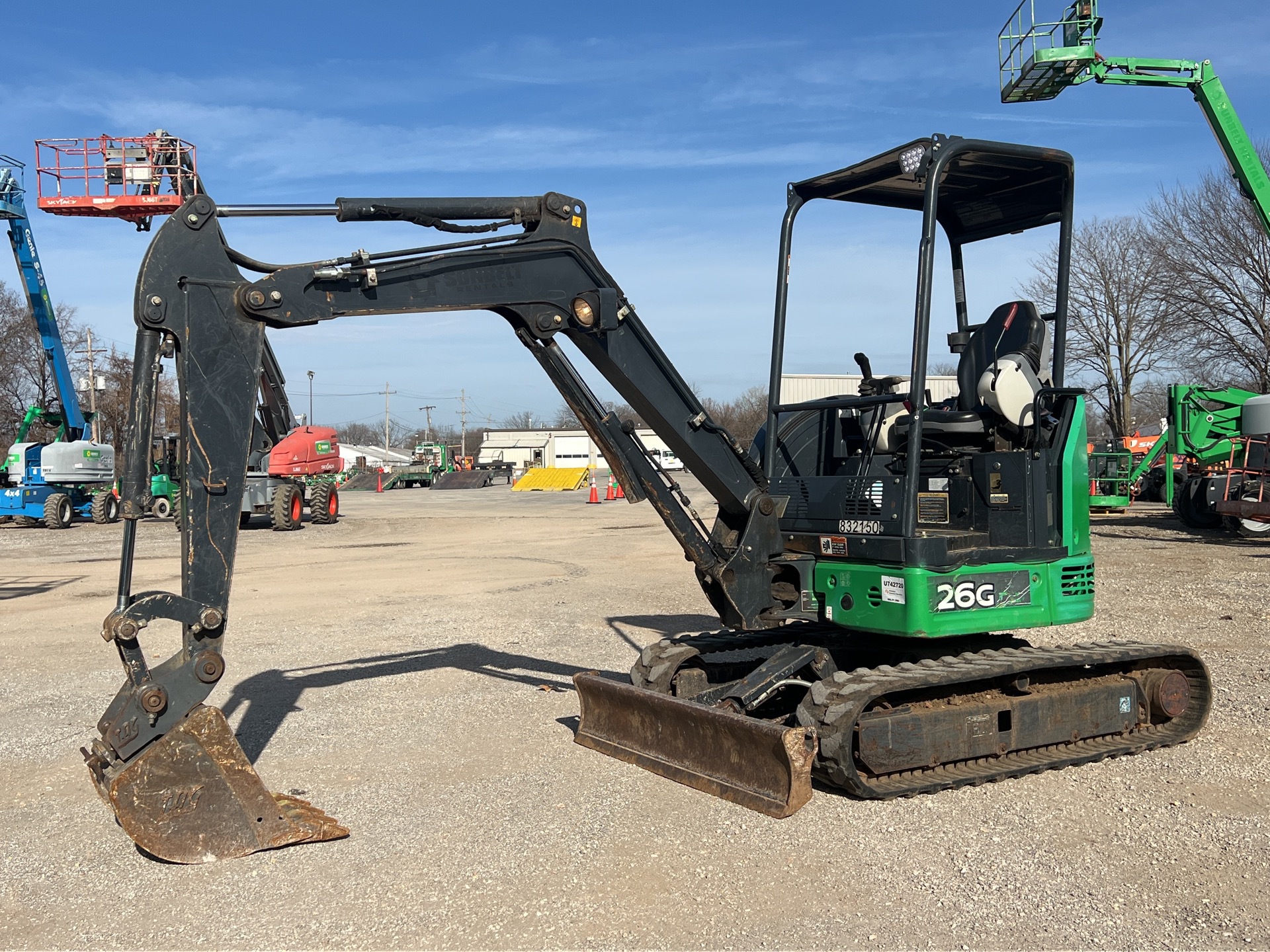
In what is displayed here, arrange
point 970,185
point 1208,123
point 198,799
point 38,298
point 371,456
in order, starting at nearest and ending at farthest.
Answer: point 198,799
point 970,185
point 1208,123
point 38,298
point 371,456

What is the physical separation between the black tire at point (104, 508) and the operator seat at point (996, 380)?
26.0 metres

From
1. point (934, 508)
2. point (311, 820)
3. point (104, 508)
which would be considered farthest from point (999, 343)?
point (104, 508)

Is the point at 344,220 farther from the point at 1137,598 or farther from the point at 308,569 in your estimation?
the point at 308,569

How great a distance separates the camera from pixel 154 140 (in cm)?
2625

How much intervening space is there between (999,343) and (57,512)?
25691mm

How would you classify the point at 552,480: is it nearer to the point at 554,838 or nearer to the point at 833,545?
the point at 833,545

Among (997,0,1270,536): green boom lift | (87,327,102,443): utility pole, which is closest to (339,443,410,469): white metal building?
(87,327,102,443): utility pole

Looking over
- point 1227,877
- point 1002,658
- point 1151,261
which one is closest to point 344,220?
point 1002,658

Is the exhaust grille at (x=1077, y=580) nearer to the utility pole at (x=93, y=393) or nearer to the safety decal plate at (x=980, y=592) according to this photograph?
the safety decal plate at (x=980, y=592)

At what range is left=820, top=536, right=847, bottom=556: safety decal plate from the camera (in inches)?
257

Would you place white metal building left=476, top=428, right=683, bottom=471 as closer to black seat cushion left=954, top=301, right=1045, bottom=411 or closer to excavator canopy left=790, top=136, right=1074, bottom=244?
excavator canopy left=790, top=136, right=1074, bottom=244

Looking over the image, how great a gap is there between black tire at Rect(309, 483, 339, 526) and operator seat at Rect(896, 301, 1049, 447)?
905 inches

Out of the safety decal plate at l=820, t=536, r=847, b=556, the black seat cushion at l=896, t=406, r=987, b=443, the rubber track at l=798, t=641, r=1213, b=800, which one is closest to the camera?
the rubber track at l=798, t=641, r=1213, b=800

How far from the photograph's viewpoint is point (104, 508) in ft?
92.1
